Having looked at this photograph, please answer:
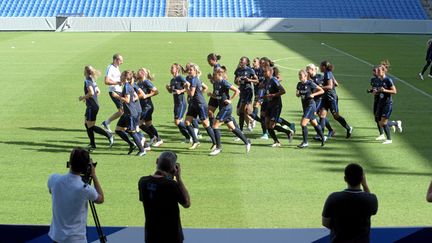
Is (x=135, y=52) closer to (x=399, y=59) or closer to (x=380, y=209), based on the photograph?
(x=399, y=59)

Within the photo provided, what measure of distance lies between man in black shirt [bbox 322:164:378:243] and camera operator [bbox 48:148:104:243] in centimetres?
221

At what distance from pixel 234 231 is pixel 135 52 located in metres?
30.9

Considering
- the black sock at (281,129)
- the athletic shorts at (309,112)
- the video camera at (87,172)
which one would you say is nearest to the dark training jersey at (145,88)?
the black sock at (281,129)

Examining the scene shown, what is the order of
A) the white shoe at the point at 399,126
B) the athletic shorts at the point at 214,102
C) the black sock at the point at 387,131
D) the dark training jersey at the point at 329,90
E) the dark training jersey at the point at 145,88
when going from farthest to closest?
the white shoe at the point at 399,126 < the dark training jersey at the point at 329,90 < the black sock at the point at 387,131 < the dark training jersey at the point at 145,88 < the athletic shorts at the point at 214,102

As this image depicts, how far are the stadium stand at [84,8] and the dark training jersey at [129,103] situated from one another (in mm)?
49303

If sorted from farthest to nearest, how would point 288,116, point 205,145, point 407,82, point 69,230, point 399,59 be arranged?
1. point 399,59
2. point 407,82
3. point 288,116
4. point 205,145
5. point 69,230

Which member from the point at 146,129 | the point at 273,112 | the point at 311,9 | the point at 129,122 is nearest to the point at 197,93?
the point at 146,129

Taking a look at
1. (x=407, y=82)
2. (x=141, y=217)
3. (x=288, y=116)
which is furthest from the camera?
(x=407, y=82)

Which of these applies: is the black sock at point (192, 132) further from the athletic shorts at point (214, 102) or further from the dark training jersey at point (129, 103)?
the dark training jersey at point (129, 103)

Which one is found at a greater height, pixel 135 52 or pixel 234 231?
pixel 135 52

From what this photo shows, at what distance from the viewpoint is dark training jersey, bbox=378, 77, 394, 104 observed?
17.8 metres

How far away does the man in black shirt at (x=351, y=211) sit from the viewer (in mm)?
7336

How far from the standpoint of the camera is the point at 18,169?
51.1ft

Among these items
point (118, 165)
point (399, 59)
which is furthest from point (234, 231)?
point (399, 59)
